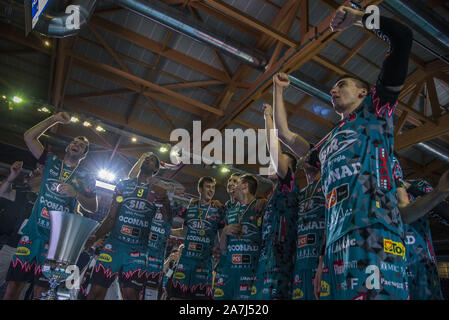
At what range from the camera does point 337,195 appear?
183 centimetres

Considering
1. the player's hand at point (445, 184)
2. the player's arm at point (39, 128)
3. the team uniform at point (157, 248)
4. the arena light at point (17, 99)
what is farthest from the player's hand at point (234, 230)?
the arena light at point (17, 99)

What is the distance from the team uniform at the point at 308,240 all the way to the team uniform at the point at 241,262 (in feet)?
2.78

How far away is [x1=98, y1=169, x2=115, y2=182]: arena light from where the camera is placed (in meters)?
14.5

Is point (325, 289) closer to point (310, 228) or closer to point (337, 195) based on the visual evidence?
point (337, 195)

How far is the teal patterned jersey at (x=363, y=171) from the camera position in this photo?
5.45 feet

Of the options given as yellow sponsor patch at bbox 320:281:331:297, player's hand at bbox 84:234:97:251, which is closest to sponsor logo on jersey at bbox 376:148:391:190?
yellow sponsor patch at bbox 320:281:331:297

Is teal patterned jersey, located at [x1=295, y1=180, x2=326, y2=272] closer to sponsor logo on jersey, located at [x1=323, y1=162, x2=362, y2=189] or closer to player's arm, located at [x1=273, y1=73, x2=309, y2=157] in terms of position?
player's arm, located at [x1=273, y1=73, x2=309, y2=157]

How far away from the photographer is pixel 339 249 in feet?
5.48

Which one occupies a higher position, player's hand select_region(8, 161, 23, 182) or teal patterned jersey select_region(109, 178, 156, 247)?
player's hand select_region(8, 161, 23, 182)

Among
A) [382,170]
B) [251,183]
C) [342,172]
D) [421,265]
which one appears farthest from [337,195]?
[251,183]

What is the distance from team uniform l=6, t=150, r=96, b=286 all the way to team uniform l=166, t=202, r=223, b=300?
1577mm

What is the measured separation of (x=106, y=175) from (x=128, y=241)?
11314mm

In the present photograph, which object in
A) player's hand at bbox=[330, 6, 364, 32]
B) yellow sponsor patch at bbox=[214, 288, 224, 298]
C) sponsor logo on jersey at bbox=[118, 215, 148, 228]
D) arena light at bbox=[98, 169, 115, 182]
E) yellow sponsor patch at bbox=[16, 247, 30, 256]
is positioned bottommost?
yellow sponsor patch at bbox=[214, 288, 224, 298]

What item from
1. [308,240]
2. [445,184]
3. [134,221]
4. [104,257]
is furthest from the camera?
[134,221]
